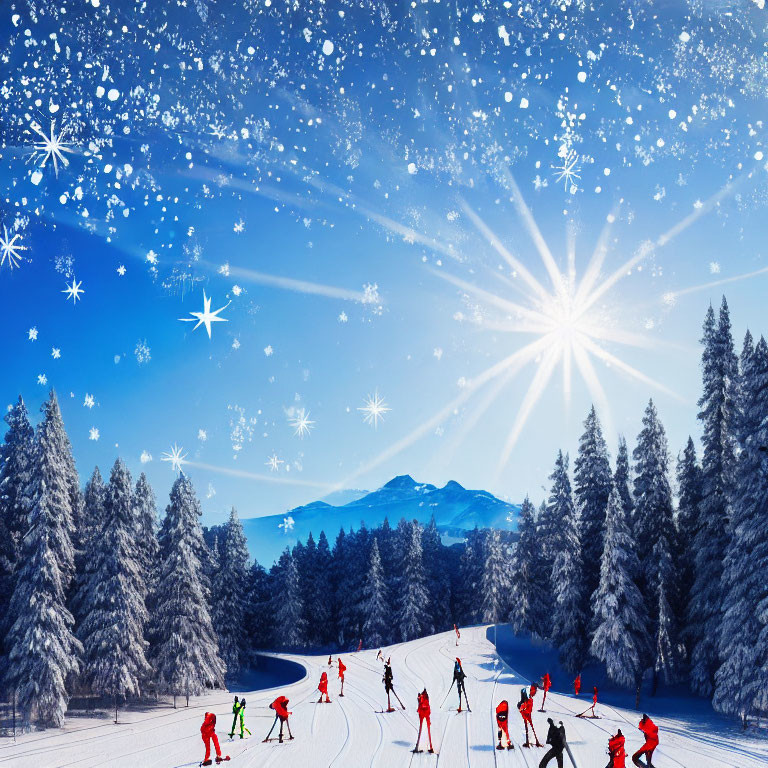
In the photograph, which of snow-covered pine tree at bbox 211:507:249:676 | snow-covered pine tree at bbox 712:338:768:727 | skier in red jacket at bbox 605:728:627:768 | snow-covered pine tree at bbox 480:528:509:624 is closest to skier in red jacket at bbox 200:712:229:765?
skier in red jacket at bbox 605:728:627:768

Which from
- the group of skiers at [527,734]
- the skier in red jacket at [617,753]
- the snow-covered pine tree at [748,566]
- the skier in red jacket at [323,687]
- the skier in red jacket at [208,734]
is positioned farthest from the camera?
the skier in red jacket at [323,687]

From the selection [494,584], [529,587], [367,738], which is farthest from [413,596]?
[367,738]

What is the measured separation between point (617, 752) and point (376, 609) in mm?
53639

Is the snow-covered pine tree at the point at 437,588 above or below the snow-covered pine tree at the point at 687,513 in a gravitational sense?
below

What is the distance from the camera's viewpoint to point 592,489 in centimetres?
4031

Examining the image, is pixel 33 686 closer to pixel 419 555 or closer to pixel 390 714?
pixel 390 714

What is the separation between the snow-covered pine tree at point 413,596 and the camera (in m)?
65.1

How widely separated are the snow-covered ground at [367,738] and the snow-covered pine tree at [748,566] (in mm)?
1998

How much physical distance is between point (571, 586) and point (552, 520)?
6.63 metres

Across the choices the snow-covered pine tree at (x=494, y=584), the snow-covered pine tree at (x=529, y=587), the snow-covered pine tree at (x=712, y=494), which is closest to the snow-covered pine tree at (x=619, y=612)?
the snow-covered pine tree at (x=712, y=494)

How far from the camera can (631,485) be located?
40.1 m

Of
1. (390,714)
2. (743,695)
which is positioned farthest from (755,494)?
(390,714)

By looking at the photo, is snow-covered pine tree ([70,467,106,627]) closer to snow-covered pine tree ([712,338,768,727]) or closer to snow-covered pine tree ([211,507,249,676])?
snow-covered pine tree ([211,507,249,676])

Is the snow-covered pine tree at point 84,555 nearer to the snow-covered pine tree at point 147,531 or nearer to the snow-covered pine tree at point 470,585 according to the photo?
the snow-covered pine tree at point 147,531
